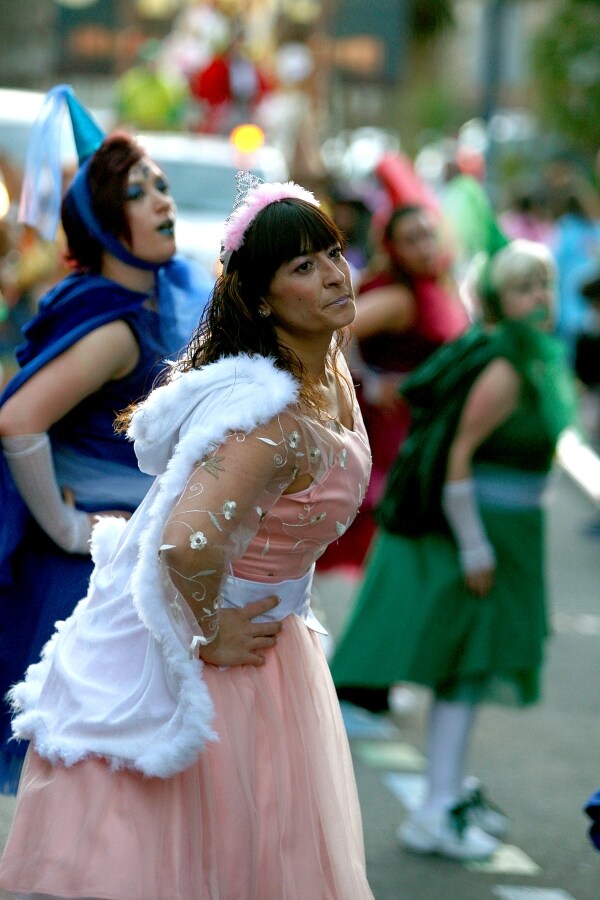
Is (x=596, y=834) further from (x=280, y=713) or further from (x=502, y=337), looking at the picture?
(x=502, y=337)

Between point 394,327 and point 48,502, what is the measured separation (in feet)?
10.0

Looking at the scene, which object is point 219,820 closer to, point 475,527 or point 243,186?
point 243,186

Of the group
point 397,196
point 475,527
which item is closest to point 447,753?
point 475,527

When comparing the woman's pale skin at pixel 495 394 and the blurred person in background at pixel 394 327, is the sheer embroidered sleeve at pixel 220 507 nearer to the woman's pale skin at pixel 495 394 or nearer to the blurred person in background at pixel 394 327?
the woman's pale skin at pixel 495 394

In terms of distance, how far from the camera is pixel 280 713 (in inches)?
116

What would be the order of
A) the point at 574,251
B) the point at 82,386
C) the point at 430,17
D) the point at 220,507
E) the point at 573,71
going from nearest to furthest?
the point at 220,507 < the point at 82,386 < the point at 574,251 < the point at 573,71 < the point at 430,17

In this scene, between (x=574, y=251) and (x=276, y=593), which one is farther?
(x=574, y=251)

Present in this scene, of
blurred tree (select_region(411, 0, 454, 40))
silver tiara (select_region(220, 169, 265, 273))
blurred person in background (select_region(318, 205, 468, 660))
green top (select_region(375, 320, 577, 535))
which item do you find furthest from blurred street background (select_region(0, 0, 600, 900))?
blurred tree (select_region(411, 0, 454, 40))

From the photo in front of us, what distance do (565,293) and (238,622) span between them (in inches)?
483

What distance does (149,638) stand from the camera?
291 centimetres

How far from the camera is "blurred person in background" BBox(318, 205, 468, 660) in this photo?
21.4ft

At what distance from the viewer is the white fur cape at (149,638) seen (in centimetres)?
279

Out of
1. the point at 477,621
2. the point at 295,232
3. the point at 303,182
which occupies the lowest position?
the point at 303,182

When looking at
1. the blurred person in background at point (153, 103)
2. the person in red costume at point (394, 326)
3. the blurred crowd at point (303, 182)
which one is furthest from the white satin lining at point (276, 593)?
the blurred person in background at point (153, 103)
